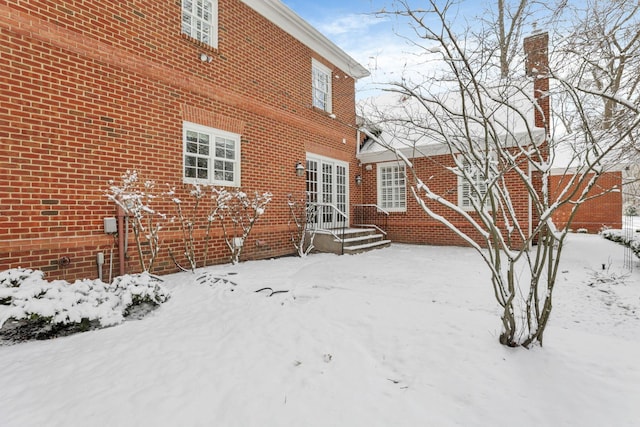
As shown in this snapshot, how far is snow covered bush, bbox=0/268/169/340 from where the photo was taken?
2.93 meters

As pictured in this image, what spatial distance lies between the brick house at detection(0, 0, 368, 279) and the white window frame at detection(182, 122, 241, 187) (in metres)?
0.02

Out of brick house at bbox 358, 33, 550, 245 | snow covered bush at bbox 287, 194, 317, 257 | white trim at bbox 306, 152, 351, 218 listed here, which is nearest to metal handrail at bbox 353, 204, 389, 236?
brick house at bbox 358, 33, 550, 245

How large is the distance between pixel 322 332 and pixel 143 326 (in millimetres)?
1843

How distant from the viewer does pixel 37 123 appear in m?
4.34

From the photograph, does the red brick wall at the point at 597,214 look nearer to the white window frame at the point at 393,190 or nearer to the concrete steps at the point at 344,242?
the white window frame at the point at 393,190

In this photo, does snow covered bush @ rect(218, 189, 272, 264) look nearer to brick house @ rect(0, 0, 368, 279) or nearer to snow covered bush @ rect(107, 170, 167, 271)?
brick house @ rect(0, 0, 368, 279)

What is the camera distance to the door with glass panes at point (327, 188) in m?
9.38

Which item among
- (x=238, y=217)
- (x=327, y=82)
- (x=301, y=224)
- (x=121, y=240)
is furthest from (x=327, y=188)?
(x=121, y=240)

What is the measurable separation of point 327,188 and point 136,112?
5.83 m

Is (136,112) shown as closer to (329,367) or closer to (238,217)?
(238,217)

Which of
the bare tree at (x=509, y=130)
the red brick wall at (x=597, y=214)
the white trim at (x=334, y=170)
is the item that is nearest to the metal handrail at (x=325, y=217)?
the white trim at (x=334, y=170)

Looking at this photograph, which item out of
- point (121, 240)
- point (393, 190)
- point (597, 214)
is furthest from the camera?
point (597, 214)

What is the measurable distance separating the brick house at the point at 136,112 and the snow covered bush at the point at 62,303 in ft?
4.01

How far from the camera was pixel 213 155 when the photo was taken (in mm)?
6523
